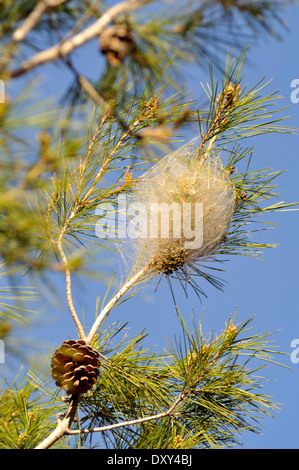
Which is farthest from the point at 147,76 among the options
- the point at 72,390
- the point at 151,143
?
the point at 72,390

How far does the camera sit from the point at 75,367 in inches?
61.1

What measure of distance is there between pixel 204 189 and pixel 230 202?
115 millimetres

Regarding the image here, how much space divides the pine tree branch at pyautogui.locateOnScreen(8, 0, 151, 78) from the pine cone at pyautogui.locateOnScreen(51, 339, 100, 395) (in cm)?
87

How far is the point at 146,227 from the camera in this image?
6.25 ft

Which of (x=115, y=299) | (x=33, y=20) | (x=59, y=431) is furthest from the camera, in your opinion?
(x=115, y=299)

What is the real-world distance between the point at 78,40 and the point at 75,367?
0.95m

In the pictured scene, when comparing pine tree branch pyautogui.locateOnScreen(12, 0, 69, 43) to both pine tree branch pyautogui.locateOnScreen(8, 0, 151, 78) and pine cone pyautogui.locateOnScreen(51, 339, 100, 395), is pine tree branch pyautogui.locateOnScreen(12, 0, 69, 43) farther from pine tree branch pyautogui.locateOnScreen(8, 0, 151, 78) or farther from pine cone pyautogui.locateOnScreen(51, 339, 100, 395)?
pine cone pyautogui.locateOnScreen(51, 339, 100, 395)

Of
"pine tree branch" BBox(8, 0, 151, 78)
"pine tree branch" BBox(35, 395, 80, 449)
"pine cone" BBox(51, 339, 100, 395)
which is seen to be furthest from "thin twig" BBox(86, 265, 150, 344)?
"pine tree branch" BBox(8, 0, 151, 78)

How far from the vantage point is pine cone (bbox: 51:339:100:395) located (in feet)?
5.05

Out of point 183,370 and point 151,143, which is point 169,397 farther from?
point 151,143

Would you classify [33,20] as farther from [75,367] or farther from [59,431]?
[59,431]

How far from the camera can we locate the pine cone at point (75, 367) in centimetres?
154

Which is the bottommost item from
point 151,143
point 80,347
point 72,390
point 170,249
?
point 72,390

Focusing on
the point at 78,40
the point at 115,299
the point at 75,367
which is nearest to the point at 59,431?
the point at 75,367
